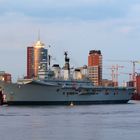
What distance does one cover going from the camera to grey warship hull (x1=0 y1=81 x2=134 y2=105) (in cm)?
15425

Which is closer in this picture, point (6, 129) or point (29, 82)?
point (6, 129)

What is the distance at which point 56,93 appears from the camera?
516 feet

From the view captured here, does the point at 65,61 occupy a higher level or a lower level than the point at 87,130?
higher

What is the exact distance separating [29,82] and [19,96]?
5417mm

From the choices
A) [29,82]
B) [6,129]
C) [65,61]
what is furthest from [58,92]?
[6,129]

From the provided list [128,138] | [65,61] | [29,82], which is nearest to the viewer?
[128,138]

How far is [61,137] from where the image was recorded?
51.3 m

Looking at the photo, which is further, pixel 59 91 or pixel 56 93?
pixel 59 91

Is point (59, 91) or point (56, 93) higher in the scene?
point (59, 91)

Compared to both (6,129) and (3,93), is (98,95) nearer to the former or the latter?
(3,93)

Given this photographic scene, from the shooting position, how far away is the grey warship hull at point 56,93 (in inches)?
6073

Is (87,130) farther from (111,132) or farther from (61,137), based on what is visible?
(61,137)

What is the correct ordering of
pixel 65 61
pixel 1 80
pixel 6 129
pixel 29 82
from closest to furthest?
pixel 6 129 → pixel 29 82 → pixel 1 80 → pixel 65 61

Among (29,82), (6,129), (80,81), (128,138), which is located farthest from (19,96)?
(128,138)
